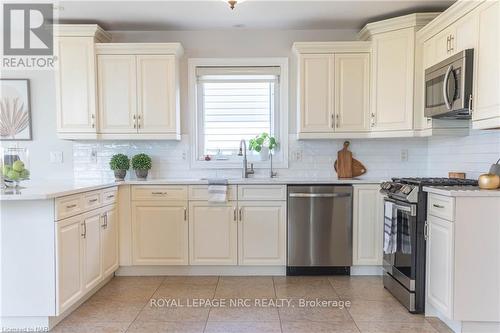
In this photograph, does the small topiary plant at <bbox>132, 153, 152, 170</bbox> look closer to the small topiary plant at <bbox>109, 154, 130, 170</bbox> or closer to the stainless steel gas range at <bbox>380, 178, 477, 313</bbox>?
the small topiary plant at <bbox>109, 154, 130, 170</bbox>

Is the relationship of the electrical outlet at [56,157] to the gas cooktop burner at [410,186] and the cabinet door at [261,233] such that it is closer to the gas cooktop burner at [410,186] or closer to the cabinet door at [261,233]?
the cabinet door at [261,233]

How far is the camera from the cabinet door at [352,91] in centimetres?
359

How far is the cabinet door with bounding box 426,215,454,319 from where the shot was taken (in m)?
2.30

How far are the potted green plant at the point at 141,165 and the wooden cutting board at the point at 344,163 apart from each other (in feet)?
6.69

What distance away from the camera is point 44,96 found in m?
3.94

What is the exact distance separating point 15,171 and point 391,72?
3.26m

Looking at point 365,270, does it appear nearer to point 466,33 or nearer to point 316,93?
point 316,93

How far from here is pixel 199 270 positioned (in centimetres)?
355

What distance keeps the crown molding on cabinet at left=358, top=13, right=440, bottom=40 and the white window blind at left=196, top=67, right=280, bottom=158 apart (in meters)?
1.11

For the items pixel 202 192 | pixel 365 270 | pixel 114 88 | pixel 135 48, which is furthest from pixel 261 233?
pixel 135 48

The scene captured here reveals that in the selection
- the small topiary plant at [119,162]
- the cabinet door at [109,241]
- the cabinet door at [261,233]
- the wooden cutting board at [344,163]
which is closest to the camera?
the cabinet door at [109,241]

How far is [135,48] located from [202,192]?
5.25 ft

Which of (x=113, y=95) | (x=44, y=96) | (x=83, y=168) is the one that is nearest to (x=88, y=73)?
(x=113, y=95)

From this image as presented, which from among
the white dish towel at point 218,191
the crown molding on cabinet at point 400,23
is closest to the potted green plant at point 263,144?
the white dish towel at point 218,191
